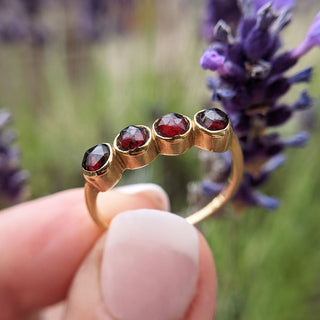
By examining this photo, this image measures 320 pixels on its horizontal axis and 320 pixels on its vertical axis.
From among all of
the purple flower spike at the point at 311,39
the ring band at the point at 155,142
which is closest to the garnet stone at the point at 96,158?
the ring band at the point at 155,142

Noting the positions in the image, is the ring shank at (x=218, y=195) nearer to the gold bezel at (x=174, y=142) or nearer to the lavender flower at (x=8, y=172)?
the gold bezel at (x=174, y=142)

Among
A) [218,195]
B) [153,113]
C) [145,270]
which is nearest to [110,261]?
[145,270]

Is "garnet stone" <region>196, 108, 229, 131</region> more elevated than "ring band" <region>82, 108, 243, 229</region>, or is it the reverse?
"garnet stone" <region>196, 108, 229, 131</region>

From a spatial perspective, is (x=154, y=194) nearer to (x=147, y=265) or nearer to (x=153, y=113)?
(x=147, y=265)

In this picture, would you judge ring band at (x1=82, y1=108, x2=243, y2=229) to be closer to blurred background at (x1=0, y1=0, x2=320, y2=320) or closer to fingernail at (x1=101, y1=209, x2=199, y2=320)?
fingernail at (x1=101, y1=209, x2=199, y2=320)

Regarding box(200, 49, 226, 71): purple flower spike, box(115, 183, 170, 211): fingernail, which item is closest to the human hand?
box(115, 183, 170, 211): fingernail

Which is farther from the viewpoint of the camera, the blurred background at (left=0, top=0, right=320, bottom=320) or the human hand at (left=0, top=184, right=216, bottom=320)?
the blurred background at (left=0, top=0, right=320, bottom=320)
